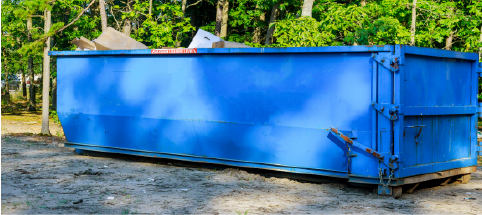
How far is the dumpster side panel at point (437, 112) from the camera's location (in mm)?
5656

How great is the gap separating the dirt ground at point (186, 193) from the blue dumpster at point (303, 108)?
25 centimetres

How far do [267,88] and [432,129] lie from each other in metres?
2.12

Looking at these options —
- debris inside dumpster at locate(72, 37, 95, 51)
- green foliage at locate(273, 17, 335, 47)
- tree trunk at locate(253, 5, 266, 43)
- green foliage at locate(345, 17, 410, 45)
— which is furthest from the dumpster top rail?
tree trunk at locate(253, 5, 266, 43)

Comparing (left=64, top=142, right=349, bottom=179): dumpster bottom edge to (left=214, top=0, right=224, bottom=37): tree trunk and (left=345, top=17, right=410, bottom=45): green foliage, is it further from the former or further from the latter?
(left=214, top=0, right=224, bottom=37): tree trunk

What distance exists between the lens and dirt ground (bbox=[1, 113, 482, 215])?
4953 mm

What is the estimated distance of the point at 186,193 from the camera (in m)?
5.68

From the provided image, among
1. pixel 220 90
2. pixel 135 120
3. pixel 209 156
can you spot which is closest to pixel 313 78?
pixel 220 90

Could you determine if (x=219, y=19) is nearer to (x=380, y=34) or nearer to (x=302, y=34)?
(x=302, y=34)

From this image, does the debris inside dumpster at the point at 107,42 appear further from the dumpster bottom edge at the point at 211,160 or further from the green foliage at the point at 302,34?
the green foliage at the point at 302,34

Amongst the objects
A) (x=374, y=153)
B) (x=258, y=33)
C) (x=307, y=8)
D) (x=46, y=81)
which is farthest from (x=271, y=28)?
(x=374, y=153)

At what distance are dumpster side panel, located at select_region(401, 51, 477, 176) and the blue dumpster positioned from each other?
0.01 meters

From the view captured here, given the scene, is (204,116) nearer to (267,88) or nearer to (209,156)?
(209,156)

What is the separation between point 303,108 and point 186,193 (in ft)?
5.84

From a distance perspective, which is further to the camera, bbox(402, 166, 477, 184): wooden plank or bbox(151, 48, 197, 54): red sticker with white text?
bbox(151, 48, 197, 54): red sticker with white text
